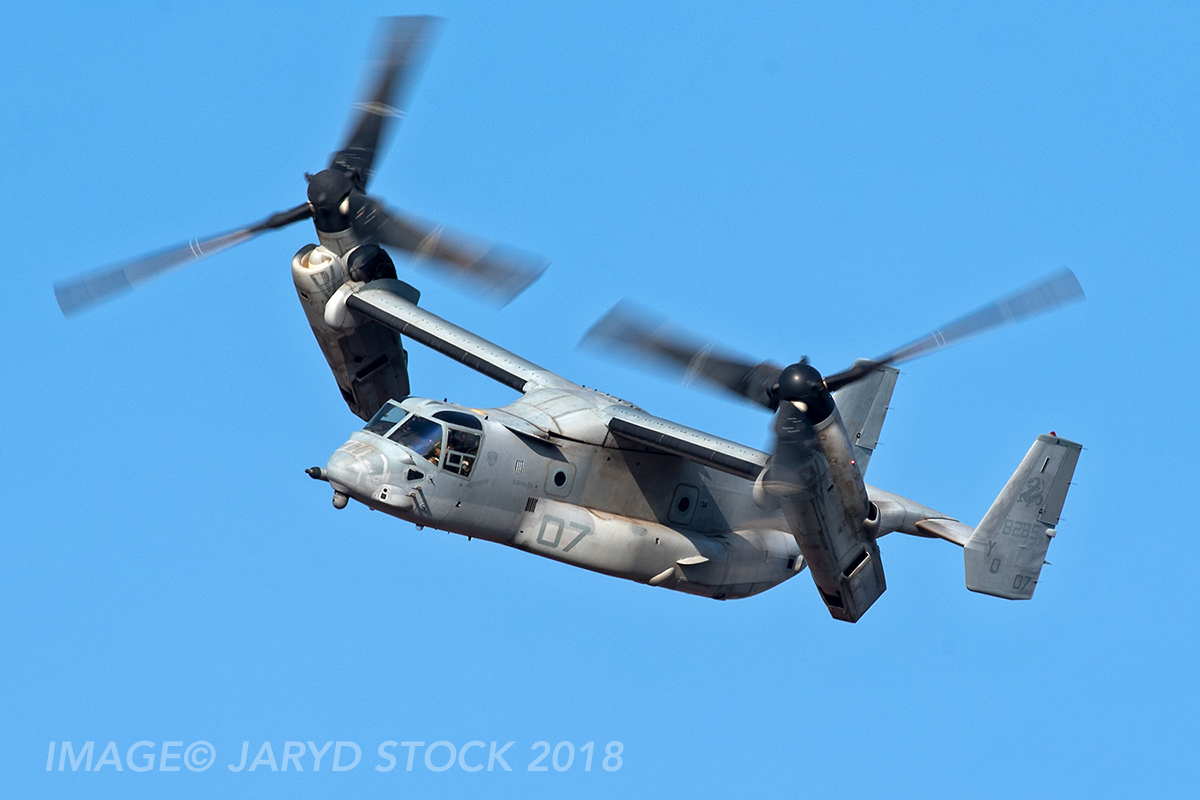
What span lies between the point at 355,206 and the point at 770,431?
10.6 m

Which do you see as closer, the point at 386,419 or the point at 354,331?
the point at 386,419

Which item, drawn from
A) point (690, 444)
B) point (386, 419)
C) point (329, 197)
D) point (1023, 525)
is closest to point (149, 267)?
point (329, 197)

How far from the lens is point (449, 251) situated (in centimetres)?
3269

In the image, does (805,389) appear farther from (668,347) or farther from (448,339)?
(448,339)

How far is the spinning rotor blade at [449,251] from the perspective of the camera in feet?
105

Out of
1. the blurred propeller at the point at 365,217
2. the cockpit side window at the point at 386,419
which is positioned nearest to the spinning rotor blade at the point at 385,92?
the blurred propeller at the point at 365,217

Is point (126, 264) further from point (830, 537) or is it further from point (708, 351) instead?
point (830, 537)

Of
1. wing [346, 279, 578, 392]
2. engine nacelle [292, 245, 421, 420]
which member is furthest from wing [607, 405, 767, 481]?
engine nacelle [292, 245, 421, 420]

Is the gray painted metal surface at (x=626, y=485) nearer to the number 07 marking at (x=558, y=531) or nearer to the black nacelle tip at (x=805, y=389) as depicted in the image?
the number 07 marking at (x=558, y=531)

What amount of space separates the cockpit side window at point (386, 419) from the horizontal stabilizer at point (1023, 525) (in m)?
10.4

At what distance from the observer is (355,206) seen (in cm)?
3384

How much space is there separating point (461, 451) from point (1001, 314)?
8.96 metres

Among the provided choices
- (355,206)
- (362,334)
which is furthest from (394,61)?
(362,334)

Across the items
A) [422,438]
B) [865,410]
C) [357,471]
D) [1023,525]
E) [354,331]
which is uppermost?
[354,331]
